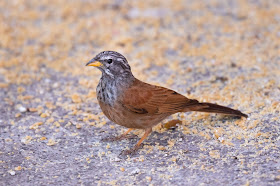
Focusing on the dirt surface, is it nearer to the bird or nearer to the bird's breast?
the bird

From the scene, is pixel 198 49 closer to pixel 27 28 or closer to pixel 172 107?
pixel 172 107

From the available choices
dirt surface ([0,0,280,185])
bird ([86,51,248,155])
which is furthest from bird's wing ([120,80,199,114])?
dirt surface ([0,0,280,185])

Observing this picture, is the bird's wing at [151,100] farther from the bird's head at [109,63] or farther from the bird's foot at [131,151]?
the bird's foot at [131,151]

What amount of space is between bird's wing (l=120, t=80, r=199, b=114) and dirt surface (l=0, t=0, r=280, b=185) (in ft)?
1.29

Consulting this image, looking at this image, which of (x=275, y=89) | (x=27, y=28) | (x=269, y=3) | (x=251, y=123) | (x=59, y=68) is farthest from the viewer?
(x=269, y=3)

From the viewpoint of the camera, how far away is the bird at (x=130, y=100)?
4.67 metres

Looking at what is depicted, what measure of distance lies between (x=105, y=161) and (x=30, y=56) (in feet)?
11.1

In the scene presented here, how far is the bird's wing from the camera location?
4699 mm

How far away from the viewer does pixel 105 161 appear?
4.60 meters

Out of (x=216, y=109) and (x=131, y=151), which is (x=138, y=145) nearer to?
(x=131, y=151)

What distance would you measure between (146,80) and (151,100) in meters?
1.75

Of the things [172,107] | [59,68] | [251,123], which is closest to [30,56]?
[59,68]

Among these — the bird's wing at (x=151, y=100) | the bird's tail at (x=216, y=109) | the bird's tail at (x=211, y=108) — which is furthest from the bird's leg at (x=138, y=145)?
the bird's tail at (x=216, y=109)

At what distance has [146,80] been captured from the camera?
655 centimetres
